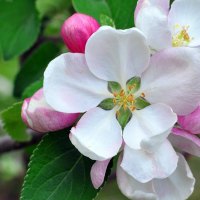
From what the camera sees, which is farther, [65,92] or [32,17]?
[32,17]

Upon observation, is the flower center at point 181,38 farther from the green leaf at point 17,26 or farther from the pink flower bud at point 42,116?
the green leaf at point 17,26

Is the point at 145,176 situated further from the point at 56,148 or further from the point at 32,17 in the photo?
the point at 32,17

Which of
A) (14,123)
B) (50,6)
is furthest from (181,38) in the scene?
(50,6)

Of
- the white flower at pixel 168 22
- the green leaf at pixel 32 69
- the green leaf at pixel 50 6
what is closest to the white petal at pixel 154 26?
the white flower at pixel 168 22

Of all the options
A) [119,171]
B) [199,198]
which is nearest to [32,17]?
[119,171]

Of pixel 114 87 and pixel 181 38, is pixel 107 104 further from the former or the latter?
pixel 181 38

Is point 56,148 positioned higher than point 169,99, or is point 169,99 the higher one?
point 169,99
